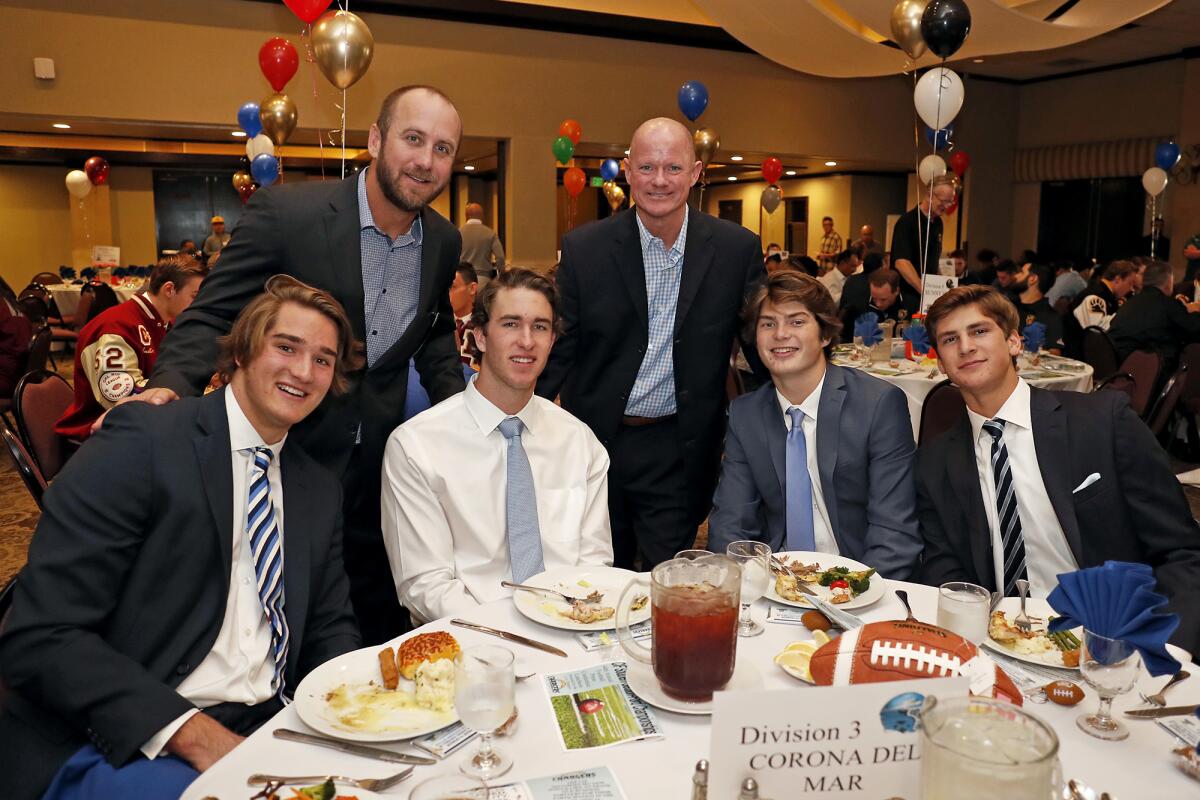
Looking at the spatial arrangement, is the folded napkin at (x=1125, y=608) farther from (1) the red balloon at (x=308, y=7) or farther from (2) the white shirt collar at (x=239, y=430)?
(1) the red balloon at (x=308, y=7)

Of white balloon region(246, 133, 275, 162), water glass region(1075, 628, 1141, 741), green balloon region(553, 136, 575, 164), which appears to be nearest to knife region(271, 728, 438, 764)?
water glass region(1075, 628, 1141, 741)

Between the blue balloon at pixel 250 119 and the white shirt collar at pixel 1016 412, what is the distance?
792cm

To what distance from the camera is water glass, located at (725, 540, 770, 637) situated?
1478mm

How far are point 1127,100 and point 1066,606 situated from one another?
14517mm

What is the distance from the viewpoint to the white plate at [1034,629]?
1390mm

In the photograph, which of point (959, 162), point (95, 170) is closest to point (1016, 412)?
point (959, 162)

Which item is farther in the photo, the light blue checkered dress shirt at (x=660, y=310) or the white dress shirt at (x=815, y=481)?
the light blue checkered dress shirt at (x=660, y=310)

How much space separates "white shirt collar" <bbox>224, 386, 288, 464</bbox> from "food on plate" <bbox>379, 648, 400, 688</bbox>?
1.79 ft

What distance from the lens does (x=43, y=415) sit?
334 centimetres

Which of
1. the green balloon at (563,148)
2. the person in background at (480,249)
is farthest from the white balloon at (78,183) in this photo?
the green balloon at (563,148)

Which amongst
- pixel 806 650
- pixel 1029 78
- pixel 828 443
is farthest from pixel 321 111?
pixel 1029 78

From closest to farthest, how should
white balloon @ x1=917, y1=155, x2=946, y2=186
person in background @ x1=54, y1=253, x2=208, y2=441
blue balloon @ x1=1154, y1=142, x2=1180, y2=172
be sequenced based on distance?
person in background @ x1=54, y1=253, x2=208, y2=441
white balloon @ x1=917, y1=155, x2=946, y2=186
blue balloon @ x1=1154, y1=142, x2=1180, y2=172

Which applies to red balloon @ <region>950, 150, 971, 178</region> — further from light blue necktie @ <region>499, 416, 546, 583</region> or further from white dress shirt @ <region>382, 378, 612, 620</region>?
light blue necktie @ <region>499, 416, 546, 583</region>

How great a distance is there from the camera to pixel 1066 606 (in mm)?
1248
